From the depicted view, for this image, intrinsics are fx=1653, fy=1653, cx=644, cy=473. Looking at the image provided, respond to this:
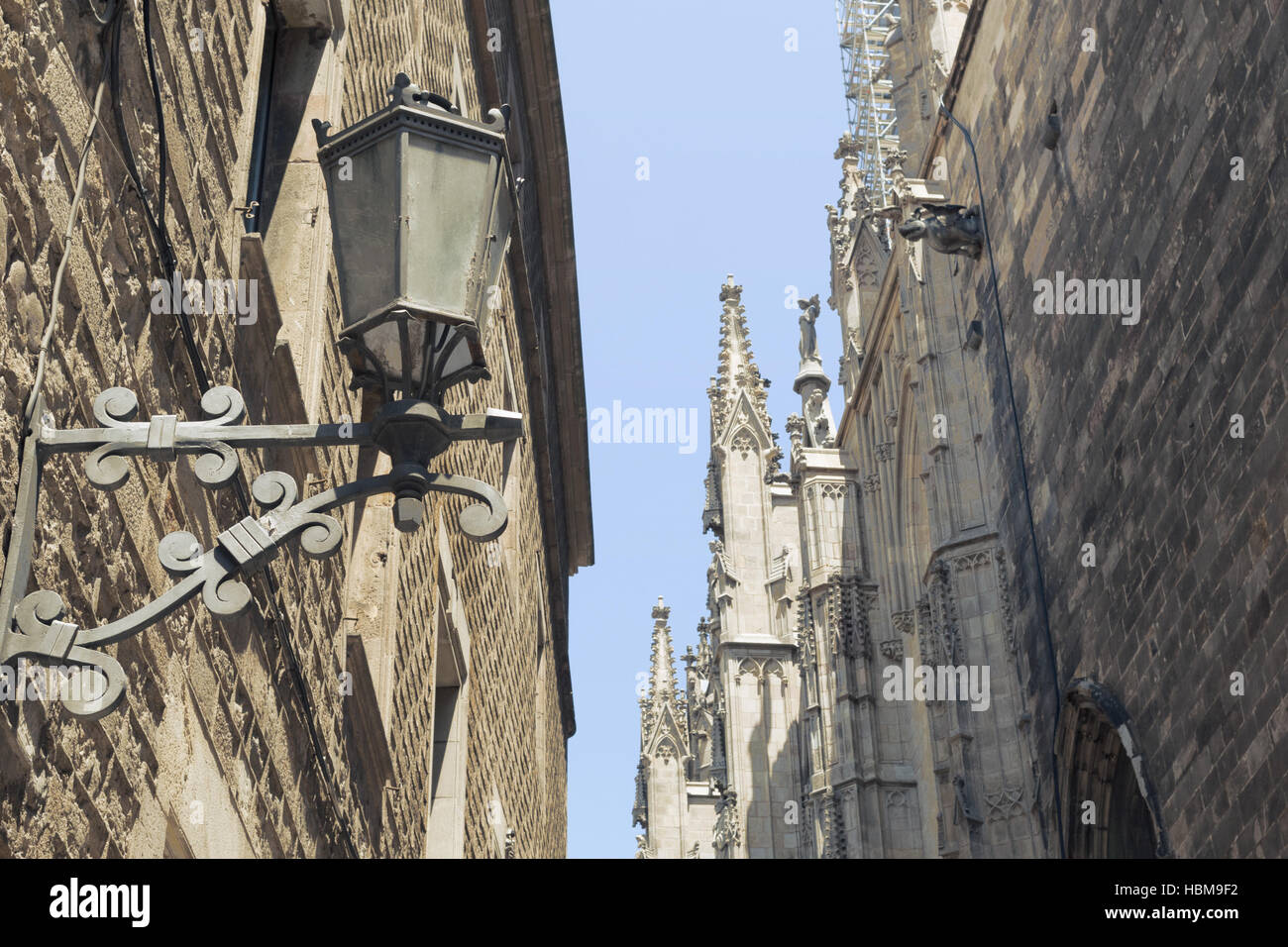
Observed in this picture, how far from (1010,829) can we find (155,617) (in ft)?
54.1

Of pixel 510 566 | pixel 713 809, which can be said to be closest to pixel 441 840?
pixel 510 566

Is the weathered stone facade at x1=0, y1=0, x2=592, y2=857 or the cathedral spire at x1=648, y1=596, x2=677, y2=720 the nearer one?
the weathered stone facade at x1=0, y1=0, x2=592, y2=857

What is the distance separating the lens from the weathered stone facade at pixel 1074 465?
10.7 m

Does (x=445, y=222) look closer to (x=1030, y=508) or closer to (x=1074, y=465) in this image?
A: (x=1074, y=465)

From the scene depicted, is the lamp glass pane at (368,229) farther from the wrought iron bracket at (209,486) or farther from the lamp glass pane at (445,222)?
the wrought iron bracket at (209,486)

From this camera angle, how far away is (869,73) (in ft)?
147

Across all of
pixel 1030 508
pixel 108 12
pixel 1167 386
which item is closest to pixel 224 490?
pixel 108 12

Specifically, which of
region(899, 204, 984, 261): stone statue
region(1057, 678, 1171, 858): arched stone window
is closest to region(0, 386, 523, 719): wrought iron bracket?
region(1057, 678, 1171, 858): arched stone window

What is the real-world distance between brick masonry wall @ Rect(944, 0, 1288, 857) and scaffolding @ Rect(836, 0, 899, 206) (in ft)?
91.1

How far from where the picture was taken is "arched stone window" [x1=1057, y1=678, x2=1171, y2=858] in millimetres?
14266

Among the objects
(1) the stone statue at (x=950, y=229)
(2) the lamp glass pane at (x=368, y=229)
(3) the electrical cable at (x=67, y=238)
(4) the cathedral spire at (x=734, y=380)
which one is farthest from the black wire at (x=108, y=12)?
(4) the cathedral spire at (x=734, y=380)

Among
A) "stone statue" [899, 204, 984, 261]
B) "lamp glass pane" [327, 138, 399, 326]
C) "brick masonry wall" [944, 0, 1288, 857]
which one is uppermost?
"stone statue" [899, 204, 984, 261]

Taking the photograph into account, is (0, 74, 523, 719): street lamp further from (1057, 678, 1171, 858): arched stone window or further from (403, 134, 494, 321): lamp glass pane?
(1057, 678, 1171, 858): arched stone window

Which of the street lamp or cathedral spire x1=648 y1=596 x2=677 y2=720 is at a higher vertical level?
cathedral spire x1=648 y1=596 x2=677 y2=720
